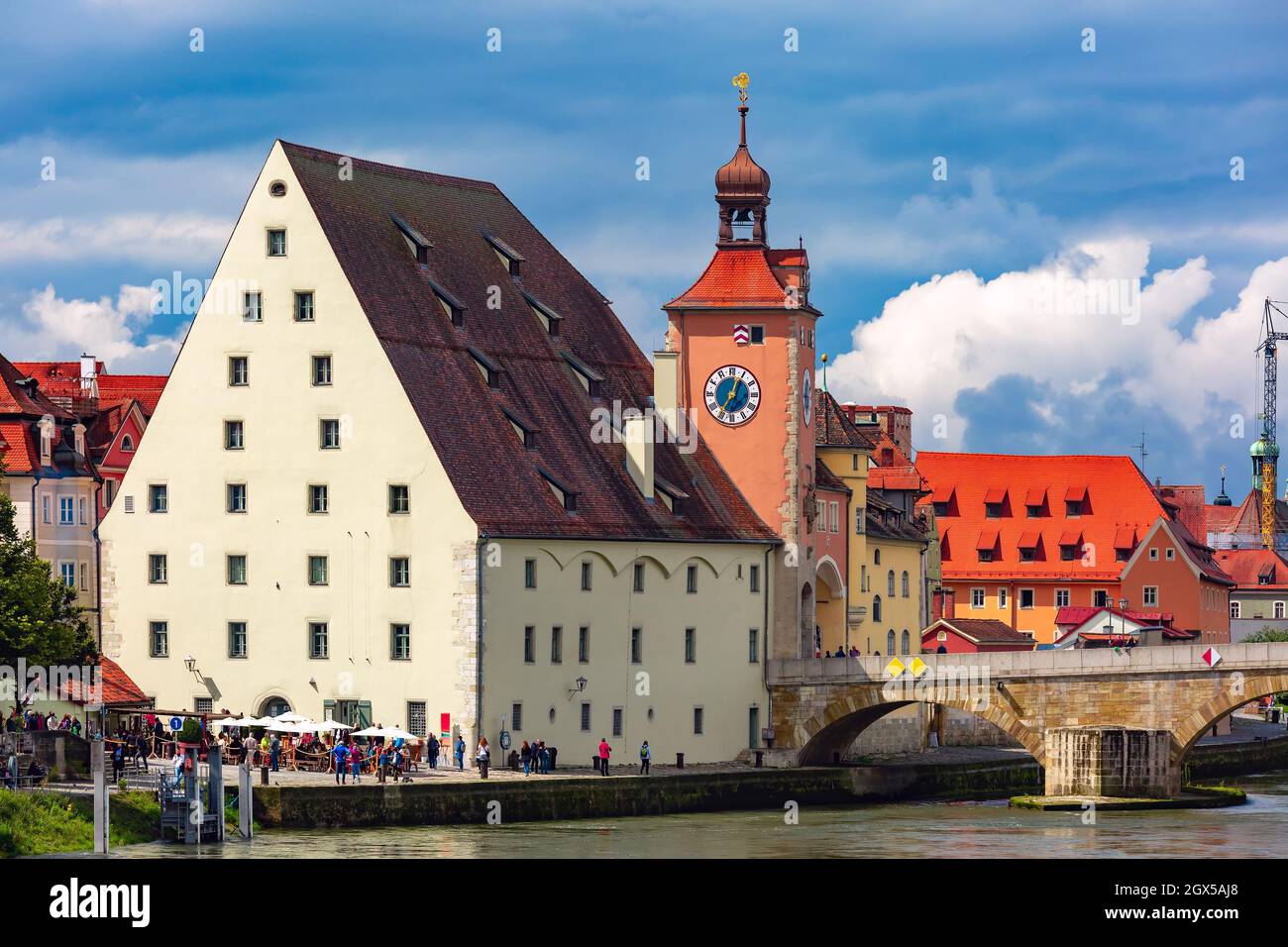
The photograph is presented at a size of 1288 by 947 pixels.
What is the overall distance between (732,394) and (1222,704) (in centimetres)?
1782

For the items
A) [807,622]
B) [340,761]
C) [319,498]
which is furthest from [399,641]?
[807,622]

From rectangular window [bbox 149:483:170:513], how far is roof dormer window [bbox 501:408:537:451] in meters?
9.64

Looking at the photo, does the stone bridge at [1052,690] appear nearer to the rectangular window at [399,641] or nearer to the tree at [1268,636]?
the rectangular window at [399,641]

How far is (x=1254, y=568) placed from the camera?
17962 centimetres

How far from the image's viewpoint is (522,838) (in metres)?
69.4

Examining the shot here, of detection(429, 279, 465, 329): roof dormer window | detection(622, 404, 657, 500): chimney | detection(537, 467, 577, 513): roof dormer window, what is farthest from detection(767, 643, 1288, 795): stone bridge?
detection(429, 279, 465, 329): roof dormer window

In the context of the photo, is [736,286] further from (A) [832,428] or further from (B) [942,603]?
(B) [942,603]

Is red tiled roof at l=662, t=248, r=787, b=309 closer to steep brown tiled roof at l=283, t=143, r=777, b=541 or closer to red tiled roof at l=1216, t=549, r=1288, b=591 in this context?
steep brown tiled roof at l=283, t=143, r=777, b=541

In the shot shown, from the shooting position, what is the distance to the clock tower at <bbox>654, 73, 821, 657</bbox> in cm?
9119

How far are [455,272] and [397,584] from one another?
10984mm

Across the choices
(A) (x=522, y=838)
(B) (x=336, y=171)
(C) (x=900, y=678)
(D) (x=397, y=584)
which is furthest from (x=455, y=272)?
(A) (x=522, y=838)

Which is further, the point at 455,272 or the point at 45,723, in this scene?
the point at 455,272
